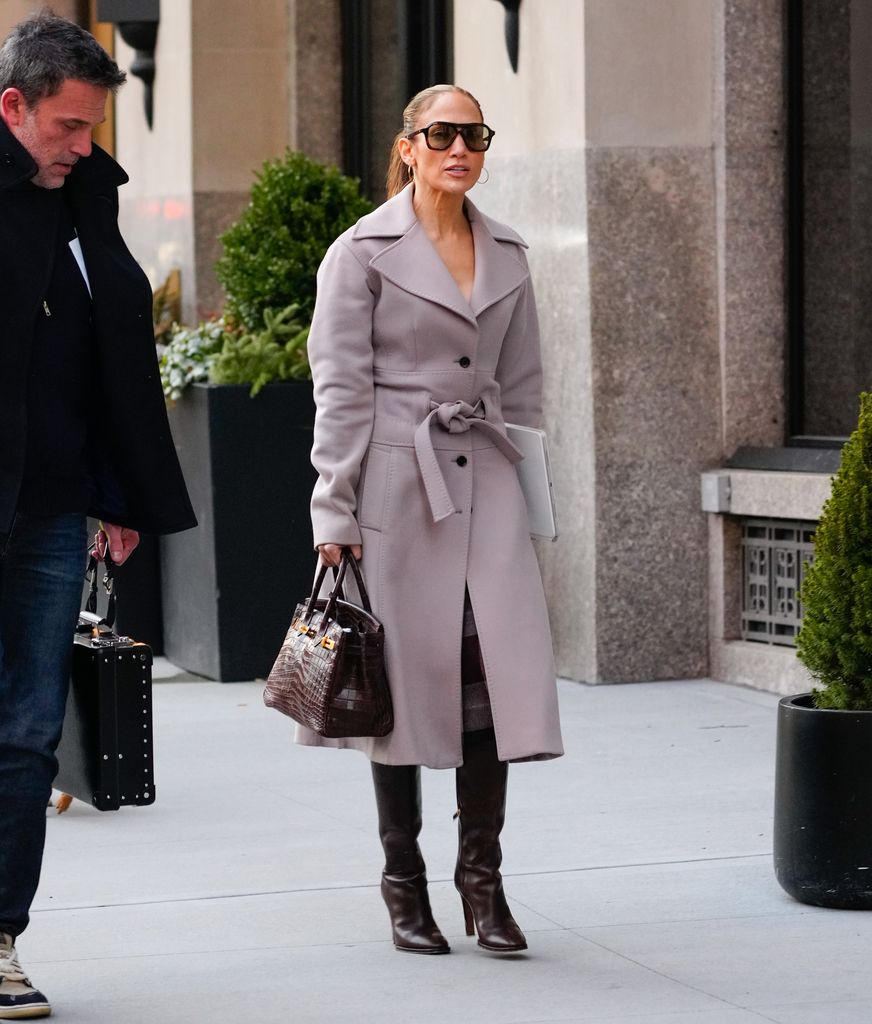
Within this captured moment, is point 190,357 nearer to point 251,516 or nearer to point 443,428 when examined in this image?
point 251,516

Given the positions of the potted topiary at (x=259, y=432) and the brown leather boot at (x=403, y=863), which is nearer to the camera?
the brown leather boot at (x=403, y=863)

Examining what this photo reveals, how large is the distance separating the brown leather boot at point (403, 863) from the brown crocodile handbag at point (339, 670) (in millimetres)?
228

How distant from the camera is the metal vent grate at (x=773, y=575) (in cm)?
820

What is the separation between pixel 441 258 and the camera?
479 centimetres

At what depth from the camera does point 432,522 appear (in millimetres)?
4707

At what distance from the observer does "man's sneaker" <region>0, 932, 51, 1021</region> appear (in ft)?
13.8

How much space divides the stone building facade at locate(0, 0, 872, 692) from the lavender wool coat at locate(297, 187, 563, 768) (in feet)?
11.9

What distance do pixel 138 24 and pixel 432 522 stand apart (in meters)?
7.50

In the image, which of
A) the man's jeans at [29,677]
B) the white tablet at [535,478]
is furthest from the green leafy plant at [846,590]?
the man's jeans at [29,677]

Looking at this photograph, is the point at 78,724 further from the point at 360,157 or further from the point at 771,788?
the point at 360,157

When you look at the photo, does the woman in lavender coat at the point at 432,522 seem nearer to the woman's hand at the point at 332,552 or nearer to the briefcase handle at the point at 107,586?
the woman's hand at the point at 332,552

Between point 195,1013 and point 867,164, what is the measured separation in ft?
16.7

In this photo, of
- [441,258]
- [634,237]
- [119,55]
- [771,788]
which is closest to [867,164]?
[634,237]

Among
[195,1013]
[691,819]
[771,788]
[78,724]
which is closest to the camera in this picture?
[195,1013]
